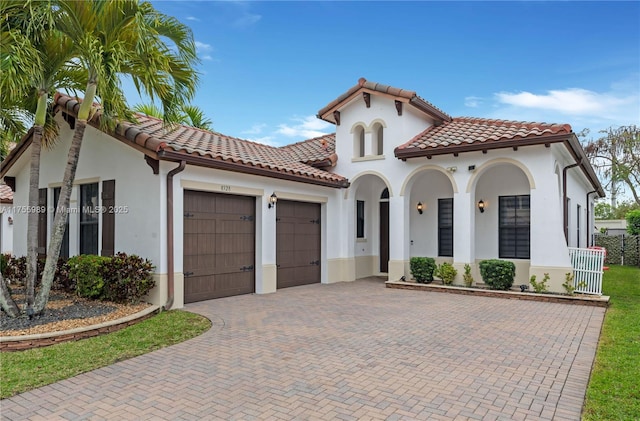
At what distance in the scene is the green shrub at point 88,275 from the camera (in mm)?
8445

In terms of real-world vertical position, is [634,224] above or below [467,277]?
above

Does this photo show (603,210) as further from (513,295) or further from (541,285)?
(513,295)

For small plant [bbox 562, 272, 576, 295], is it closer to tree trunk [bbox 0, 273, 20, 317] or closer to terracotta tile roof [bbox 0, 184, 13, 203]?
tree trunk [bbox 0, 273, 20, 317]

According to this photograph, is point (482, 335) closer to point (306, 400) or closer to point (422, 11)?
point (306, 400)

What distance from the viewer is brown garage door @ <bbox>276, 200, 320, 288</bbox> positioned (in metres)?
12.1

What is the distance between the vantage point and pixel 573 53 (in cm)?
1589

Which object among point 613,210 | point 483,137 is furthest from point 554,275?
point 613,210

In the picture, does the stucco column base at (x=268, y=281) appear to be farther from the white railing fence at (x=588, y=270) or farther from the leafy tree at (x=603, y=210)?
the leafy tree at (x=603, y=210)

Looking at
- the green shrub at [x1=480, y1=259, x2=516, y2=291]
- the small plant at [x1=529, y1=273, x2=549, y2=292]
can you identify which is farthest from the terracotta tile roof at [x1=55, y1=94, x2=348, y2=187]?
the small plant at [x1=529, y1=273, x2=549, y2=292]

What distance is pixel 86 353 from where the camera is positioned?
5871 mm

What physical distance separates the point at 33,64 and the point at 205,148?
13.1ft

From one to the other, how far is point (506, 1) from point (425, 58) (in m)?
4.36

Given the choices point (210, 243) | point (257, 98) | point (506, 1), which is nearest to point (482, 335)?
point (210, 243)

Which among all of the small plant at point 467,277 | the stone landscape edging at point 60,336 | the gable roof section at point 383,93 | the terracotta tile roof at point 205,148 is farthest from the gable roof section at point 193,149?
the small plant at point 467,277
